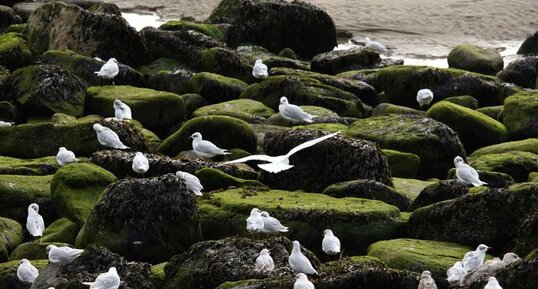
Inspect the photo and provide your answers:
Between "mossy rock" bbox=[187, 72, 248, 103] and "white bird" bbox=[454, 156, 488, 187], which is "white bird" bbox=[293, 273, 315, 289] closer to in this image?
"white bird" bbox=[454, 156, 488, 187]

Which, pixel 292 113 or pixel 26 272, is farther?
pixel 292 113

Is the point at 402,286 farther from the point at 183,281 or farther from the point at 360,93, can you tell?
the point at 360,93

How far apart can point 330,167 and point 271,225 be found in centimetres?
306

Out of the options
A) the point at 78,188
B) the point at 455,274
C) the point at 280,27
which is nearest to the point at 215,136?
the point at 78,188

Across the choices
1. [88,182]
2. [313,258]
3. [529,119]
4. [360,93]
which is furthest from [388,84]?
[313,258]

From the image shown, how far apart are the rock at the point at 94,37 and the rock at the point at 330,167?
9.29 metres

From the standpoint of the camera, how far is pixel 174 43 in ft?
94.6

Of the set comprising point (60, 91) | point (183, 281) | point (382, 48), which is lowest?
point (382, 48)

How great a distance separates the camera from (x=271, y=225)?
655 inches

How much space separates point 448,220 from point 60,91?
9.58m

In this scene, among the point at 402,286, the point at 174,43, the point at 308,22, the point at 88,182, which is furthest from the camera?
the point at 308,22

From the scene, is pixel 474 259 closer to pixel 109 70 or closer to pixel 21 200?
pixel 21 200

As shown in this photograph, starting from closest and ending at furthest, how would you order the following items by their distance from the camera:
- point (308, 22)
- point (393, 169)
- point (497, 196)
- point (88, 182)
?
point (497, 196) < point (88, 182) < point (393, 169) < point (308, 22)

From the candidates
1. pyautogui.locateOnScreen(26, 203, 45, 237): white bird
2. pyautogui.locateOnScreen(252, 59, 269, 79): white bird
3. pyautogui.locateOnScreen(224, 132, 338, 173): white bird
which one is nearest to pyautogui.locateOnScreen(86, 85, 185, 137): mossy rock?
pyautogui.locateOnScreen(252, 59, 269, 79): white bird
